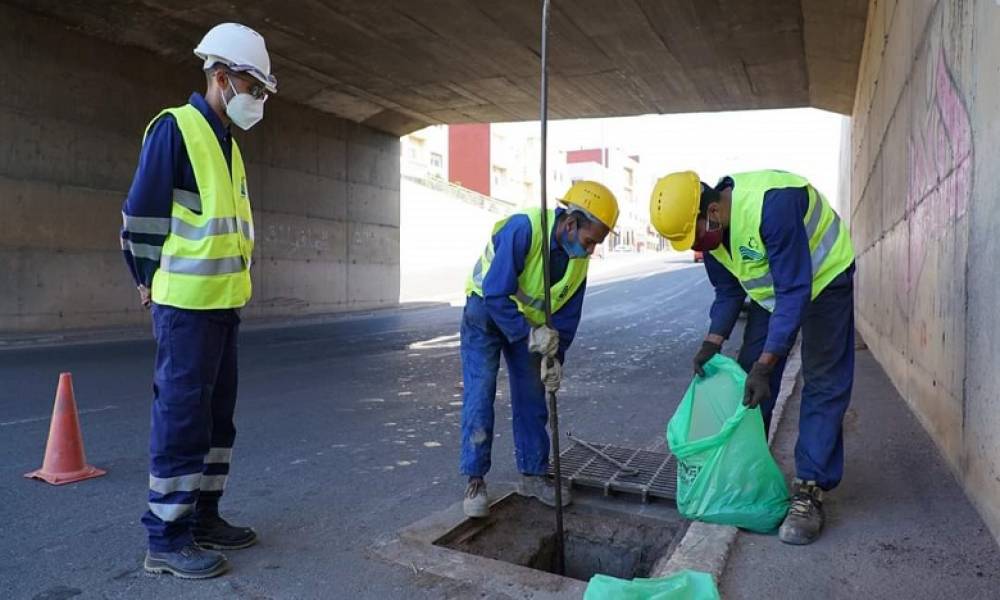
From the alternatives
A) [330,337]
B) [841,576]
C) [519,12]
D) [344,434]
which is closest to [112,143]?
[330,337]

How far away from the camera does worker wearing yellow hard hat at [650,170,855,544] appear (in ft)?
10.3

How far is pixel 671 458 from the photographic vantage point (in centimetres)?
446

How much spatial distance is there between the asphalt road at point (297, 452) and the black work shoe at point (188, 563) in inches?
1.6

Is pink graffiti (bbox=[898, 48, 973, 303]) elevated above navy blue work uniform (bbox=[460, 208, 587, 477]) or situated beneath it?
elevated above

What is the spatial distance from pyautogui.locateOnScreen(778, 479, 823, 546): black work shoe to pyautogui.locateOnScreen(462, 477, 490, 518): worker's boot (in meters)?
1.33

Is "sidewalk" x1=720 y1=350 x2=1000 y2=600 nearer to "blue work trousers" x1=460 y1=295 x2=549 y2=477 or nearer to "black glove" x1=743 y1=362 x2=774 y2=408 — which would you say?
"black glove" x1=743 y1=362 x2=774 y2=408

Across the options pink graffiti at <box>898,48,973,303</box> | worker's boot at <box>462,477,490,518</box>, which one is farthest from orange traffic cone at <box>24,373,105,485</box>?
pink graffiti at <box>898,48,973,303</box>

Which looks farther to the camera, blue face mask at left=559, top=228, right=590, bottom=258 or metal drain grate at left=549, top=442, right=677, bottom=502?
metal drain grate at left=549, top=442, right=677, bottom=502

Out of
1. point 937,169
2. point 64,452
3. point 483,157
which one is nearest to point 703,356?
point 937,169

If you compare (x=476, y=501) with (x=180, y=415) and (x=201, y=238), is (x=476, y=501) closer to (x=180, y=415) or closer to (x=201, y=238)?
(x=180, y=415)

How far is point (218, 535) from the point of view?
3146 mm

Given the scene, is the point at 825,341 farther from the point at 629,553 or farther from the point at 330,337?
the point at 330,337

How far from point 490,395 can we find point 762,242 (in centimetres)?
147

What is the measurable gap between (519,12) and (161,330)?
970 cm
